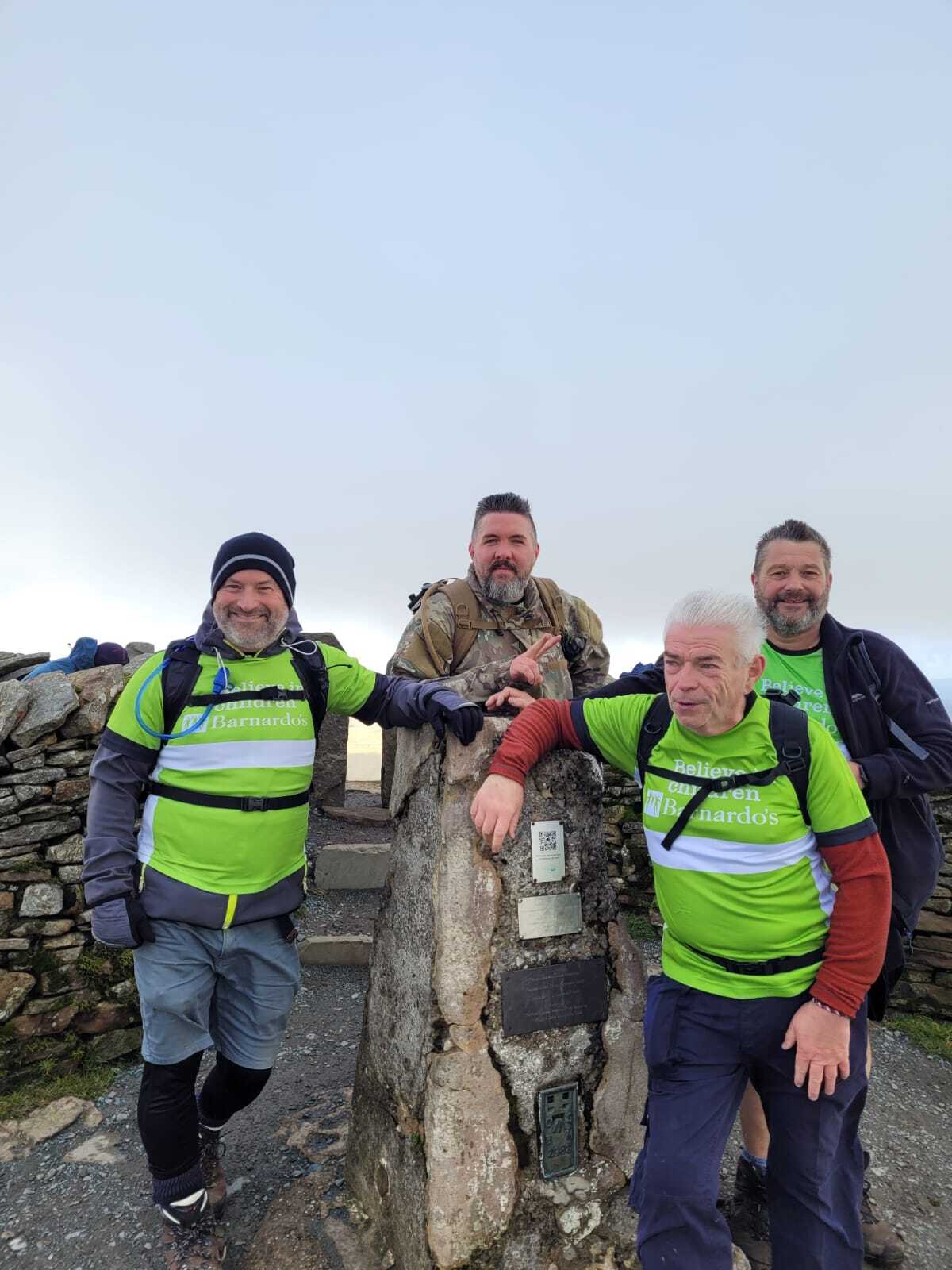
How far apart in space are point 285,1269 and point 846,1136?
2623 mm

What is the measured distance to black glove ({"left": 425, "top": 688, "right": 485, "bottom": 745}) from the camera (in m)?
3.36

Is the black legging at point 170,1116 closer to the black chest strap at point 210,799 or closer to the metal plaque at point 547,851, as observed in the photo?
the black chest strap at point 210,799

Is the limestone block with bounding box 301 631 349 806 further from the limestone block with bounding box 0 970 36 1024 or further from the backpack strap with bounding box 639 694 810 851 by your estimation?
the backpack strap with bounding box 639 694 810 851

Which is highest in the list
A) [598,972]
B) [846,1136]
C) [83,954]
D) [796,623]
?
[796,623]

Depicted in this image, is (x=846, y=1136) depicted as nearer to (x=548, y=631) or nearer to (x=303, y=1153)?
(x=548, y=631)

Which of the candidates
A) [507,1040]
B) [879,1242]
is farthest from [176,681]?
[879,1242]

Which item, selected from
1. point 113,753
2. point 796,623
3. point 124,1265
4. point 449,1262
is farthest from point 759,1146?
point 113,753

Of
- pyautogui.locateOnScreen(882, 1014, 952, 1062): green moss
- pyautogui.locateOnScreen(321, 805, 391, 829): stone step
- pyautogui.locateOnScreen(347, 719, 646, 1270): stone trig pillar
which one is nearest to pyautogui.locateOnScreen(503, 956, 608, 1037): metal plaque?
pyautogui.locateOnScreen(347, 719, 646, 1270): stone trig pillar

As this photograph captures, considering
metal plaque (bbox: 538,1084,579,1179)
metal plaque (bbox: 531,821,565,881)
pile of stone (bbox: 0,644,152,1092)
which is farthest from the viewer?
pile of stone (bbox: 0,644,152,1092)

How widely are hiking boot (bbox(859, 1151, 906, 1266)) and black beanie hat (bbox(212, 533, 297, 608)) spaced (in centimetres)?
419

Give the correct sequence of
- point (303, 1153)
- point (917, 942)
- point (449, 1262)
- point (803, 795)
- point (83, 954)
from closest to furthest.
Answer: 1. point (803, 795)
2. point (449, 1262)
3. point (303, 1153)
4. point (83, 954)
5. point (917, 942)

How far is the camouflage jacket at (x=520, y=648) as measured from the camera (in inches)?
168

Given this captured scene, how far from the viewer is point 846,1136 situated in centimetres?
271

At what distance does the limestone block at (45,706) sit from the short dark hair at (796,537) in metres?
5.10
